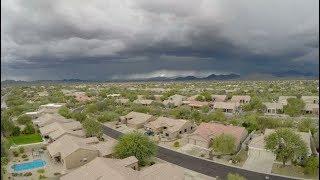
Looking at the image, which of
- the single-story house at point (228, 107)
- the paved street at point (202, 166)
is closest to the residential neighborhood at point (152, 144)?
the paved street at point (202, 166)

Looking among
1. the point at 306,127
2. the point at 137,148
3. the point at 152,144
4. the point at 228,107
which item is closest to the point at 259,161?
the point at 152,144

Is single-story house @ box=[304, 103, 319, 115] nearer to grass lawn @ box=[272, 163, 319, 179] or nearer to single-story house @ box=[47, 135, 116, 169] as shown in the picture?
grass lawn @ box=[272, 163, 319, 179]

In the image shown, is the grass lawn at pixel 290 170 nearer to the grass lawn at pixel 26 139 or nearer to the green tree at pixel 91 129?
the green tree at pixel 91 129

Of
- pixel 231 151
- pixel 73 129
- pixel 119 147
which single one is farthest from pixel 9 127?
pixel 231 151

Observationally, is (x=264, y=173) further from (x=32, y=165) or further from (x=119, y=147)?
(x=32, y=165)

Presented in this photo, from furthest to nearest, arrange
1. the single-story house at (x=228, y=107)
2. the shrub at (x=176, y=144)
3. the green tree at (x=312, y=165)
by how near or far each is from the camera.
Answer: the single-story house at (x=228, y=107), the shrub at (x=176, y=144), the green tree at (x=312, y=165)

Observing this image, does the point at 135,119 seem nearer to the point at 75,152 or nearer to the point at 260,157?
the point at 75,152
